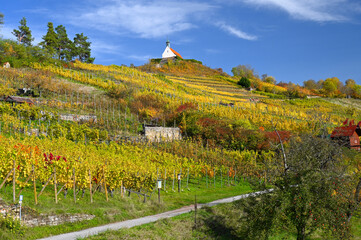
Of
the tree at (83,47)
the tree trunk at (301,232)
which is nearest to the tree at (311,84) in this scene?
the tree at (83,47)

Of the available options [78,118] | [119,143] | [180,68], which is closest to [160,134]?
[119,143]

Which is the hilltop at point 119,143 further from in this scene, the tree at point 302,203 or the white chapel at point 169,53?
the white chapel at point 169,53

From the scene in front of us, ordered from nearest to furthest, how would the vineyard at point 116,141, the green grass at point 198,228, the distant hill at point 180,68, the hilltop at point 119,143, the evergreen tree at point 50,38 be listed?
the green grass at point 198,228 < the hilltop at point 119,143 < the vineyard at point 116,141 < the evergreen tree at point 50,38 < the distant hill at point 180,68

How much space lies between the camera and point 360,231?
Answer: 2161 cm

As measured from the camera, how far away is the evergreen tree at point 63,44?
85.1 metres

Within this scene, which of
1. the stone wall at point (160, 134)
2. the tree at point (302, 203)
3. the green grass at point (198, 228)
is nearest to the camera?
the tree at point (302, 203)

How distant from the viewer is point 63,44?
86.7m

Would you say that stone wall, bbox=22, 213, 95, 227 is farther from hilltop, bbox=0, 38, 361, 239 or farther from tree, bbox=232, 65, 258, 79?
tree, bbox=232, 65, 258, 79

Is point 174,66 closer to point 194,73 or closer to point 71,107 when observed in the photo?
point 194,73

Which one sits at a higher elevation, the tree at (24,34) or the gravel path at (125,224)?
the tree at (24,34)

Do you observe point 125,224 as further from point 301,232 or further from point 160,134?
point 160,134

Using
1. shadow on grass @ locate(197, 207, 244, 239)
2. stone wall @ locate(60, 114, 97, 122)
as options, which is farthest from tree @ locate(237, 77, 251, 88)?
shadow on grass @ locate(197, 207, 244, 239)

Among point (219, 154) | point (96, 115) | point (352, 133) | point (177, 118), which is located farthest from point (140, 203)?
point (352, 133)

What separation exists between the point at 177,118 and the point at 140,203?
28768 mm
